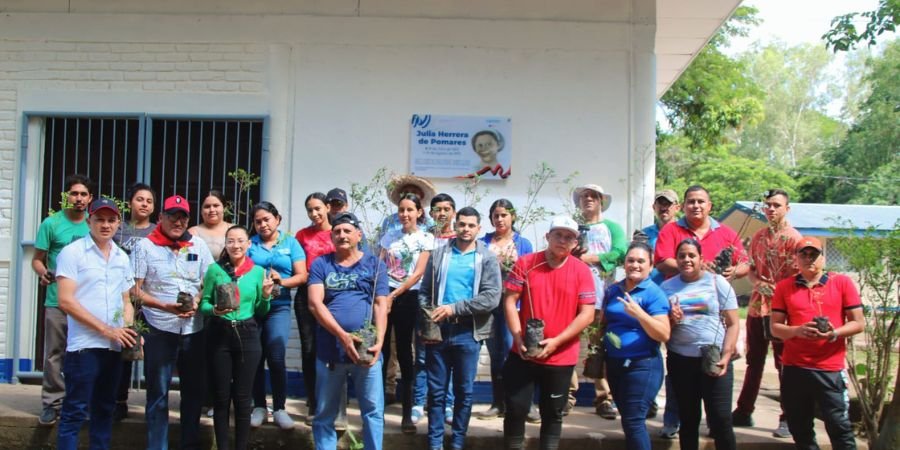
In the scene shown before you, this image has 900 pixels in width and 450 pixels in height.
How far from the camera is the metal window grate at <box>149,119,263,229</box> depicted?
768cm

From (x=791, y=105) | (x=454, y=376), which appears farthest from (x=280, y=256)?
(x=791, y=105)

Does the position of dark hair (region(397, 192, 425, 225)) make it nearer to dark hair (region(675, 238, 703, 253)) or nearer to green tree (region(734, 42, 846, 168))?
dark hair (region(675, 238, 703, 253))

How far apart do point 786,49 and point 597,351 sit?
5721cm

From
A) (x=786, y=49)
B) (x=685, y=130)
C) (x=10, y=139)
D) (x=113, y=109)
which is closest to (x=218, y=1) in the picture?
(x=113, y=109)

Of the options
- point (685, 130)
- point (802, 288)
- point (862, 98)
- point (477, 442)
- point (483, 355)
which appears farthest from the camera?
point (862, 98)

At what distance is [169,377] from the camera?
574cm

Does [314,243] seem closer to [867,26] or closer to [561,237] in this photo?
[561,237]

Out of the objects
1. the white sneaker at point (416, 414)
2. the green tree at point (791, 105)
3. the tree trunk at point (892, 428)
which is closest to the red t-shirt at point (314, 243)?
the white sneaker at point (416, 414)

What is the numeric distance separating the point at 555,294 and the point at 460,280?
0.72 metres

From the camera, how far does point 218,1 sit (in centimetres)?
768

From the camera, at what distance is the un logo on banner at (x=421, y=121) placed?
752cm

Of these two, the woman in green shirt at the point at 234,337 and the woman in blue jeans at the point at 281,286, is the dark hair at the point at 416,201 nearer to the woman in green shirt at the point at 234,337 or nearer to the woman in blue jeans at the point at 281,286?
the woman in blue jeans at the point at 281,286

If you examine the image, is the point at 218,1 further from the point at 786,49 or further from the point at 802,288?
the point at 786,49

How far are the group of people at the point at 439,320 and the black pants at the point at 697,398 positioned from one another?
0.03 feet
